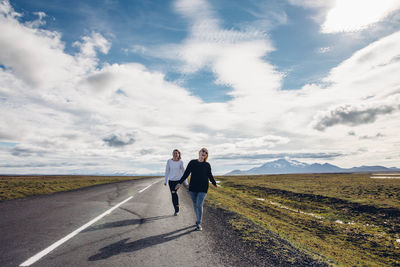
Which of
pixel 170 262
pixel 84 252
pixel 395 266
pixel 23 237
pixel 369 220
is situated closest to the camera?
pixel 170 262

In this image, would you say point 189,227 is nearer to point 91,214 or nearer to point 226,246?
point 226,246

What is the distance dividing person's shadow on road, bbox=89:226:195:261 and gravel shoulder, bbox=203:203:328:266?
3.30 feet

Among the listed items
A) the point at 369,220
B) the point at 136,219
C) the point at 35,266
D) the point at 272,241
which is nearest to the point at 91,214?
the point at 136,219

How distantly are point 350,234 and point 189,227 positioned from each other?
8.04 metres

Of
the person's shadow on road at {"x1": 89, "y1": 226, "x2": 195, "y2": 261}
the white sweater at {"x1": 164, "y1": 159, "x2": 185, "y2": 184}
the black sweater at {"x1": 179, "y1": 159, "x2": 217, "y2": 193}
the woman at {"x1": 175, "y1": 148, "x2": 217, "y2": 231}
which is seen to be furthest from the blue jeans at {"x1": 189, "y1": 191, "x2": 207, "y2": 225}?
the white sweater at {"x1": 164, "y1": 159, "x2": 185, "y2": 184}

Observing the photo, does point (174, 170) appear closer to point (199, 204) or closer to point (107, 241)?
point (199, 204)

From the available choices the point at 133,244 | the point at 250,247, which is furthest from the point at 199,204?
the point at 133,244

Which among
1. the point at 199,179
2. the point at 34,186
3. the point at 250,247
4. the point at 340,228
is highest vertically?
the point at 199,179

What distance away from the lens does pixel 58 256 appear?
14.1 ft

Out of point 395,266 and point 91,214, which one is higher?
point 91,214

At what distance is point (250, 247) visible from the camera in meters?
5.12

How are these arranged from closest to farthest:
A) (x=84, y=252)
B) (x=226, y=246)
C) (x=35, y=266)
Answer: (x=35, y=266) → (x=84, y=252) → (x=226, y=246)

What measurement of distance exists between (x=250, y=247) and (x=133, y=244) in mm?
2687

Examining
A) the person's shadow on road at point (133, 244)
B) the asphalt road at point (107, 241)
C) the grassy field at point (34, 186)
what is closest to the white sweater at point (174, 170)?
the asphalt road at point (107, 241)
